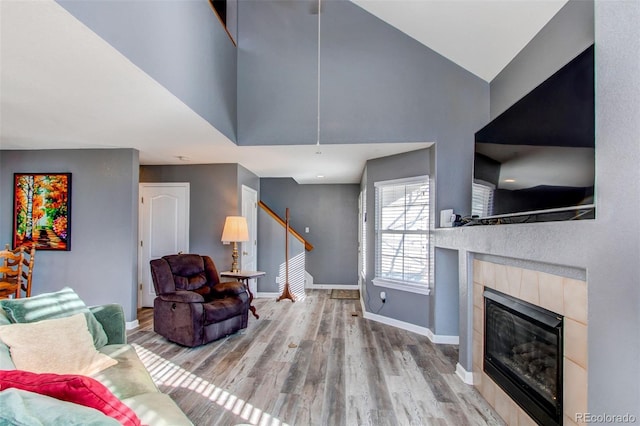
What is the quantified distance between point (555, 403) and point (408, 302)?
254 centimetres

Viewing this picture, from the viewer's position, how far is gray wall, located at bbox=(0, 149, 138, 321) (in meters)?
4.12

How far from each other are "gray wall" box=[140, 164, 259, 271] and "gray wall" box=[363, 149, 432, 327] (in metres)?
2.10

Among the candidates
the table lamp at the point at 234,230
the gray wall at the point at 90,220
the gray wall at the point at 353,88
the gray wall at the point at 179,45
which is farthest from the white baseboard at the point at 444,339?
the gray wall at the point at 90,220

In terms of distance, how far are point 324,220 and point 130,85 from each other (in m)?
5.14

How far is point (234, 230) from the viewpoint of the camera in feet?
15.0

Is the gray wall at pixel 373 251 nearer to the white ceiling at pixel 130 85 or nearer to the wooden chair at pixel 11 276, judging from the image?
the white ceiling at pixel 130 85

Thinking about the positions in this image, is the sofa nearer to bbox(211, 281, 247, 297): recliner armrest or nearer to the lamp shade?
bbox(211, 281, 247, 297): recliner armrest

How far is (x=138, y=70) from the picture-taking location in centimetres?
214

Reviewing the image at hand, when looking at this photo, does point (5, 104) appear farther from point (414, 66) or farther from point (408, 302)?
point (408, 302)

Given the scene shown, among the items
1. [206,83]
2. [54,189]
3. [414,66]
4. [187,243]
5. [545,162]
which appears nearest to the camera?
[545,162]

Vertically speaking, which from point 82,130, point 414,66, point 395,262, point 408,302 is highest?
point 414,66

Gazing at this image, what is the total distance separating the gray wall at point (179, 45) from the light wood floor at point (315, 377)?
2.36 m

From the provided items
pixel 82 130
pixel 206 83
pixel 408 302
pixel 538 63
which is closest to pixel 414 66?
pixel 538 63
